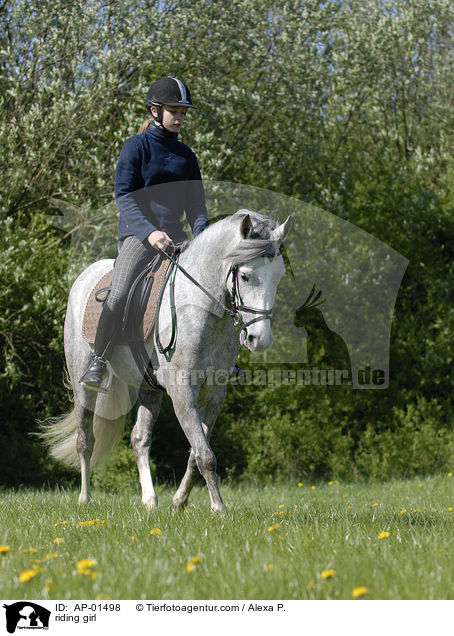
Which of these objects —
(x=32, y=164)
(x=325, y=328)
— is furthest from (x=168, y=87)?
(x=325, y=328)

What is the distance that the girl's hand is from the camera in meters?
5.21

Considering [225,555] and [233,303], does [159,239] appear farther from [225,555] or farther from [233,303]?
[225,555]

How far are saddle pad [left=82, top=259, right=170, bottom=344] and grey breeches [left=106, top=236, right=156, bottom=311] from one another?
0.49 feet

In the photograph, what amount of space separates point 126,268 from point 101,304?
672 mm

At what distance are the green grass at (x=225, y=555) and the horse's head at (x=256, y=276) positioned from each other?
1.26 meters

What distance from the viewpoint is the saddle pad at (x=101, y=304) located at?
17.6 feet

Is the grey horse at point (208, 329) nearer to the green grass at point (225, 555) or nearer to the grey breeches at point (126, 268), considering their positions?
the grey breeches at point (126, 268)

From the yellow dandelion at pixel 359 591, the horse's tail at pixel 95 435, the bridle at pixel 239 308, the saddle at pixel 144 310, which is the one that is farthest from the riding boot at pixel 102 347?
the yellow dandelion at pixel 359 591

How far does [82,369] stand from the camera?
6.60m

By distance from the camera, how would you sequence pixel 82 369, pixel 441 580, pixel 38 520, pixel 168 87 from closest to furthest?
pixel 441 580
pixel 38 520
pixel 168 87
pixel 82 369

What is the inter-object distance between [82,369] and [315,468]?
632 cm
